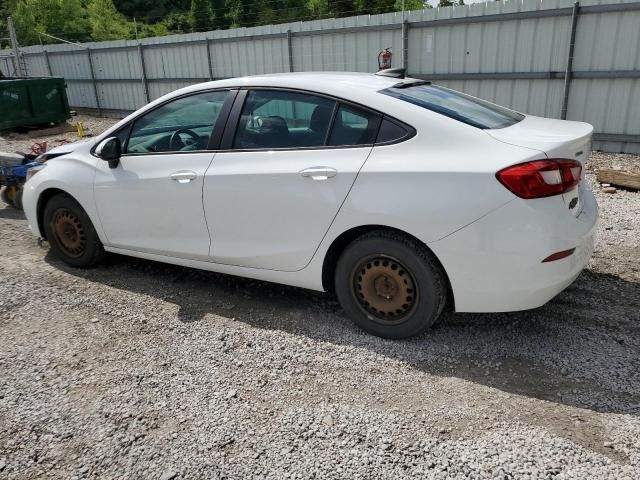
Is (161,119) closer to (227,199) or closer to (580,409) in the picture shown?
(227,199)

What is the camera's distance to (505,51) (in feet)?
32.8

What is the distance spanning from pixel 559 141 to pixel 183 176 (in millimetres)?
2515

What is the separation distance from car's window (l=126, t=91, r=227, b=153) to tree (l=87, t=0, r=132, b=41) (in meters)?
41.3

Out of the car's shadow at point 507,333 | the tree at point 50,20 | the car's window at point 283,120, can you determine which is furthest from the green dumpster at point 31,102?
the tree at point 50,20

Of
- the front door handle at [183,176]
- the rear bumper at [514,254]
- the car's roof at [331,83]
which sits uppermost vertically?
the car's roof at [331,83]

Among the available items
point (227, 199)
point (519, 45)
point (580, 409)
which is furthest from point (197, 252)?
point (519, 45)

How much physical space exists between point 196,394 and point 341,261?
121 cm

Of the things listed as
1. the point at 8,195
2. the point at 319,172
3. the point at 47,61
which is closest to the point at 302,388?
Answer: the point at 319,172

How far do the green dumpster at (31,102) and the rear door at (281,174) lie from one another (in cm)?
1328

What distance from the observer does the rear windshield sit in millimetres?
3350

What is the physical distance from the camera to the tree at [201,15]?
56.5 metres

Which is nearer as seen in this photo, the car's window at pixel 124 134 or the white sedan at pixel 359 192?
the white sedan at pixel 359 192

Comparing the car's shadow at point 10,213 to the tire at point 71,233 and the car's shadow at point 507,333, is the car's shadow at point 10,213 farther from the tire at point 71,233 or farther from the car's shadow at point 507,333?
the car's shadow at point 507,333

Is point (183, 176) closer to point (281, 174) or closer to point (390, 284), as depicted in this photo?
point (281, 174)
